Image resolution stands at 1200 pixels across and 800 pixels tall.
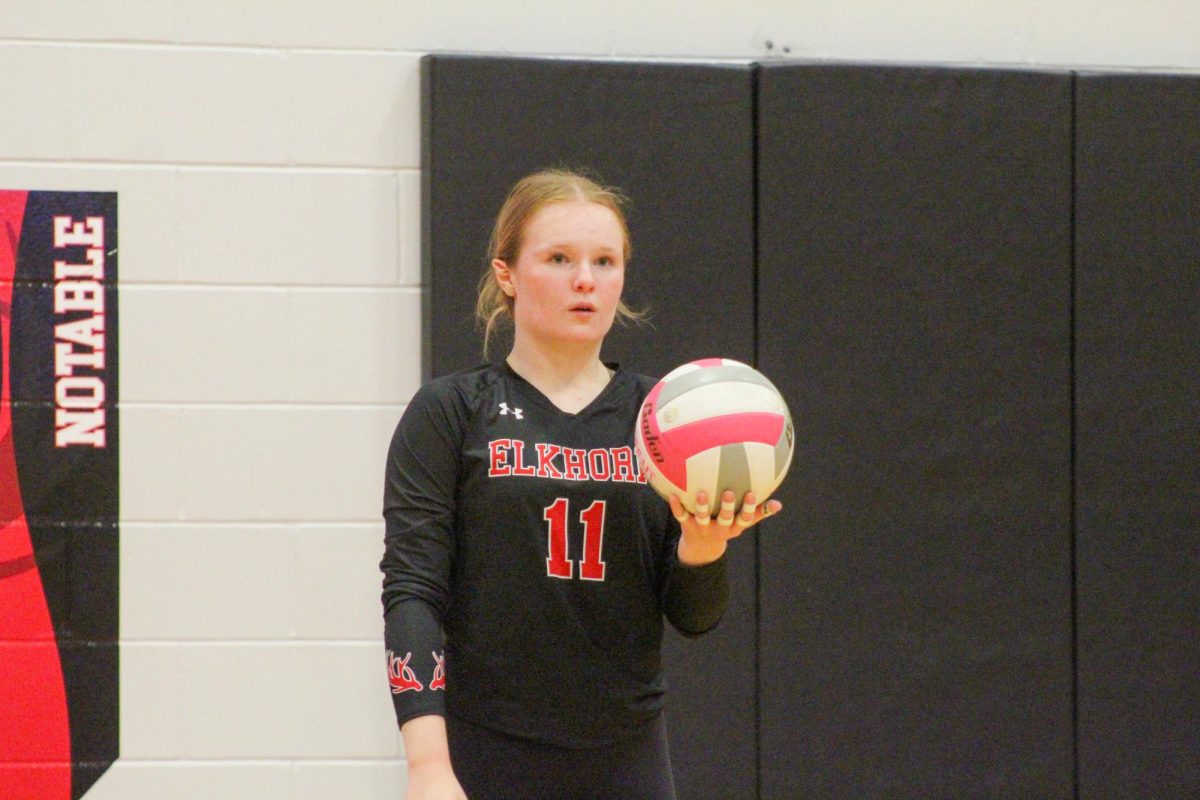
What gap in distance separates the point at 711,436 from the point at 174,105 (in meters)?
1.91

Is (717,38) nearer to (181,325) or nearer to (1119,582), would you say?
(181,325)

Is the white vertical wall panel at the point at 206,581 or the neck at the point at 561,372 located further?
the white vertical wall panel at the point at 206,581

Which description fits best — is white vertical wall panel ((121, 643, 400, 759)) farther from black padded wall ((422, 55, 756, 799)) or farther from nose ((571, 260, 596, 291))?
nose ((571, 260, 596, 291))

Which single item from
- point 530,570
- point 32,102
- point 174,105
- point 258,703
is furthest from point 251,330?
point 530,570

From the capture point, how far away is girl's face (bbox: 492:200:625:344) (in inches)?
67.4

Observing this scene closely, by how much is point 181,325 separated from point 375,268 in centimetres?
47

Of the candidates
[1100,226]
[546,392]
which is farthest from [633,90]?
[546,392]

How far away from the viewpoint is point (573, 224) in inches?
68.5

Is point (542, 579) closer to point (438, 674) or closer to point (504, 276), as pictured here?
point (438, 674)

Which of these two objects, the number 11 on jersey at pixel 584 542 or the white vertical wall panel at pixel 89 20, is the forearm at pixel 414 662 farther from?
the white vertical wall panel at pixel 89 20

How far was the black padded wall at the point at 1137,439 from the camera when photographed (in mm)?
3049

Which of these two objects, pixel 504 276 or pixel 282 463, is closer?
pixel 504 276

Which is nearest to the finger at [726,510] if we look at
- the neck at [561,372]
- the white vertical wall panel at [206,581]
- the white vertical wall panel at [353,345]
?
the neck at [561,372]

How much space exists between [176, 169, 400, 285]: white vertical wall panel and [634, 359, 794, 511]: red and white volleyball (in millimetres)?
1471
